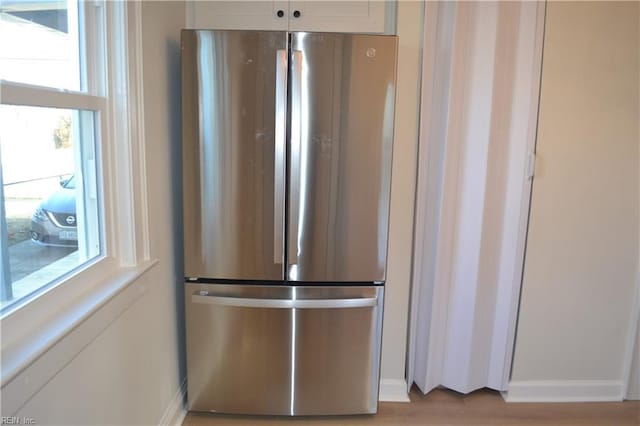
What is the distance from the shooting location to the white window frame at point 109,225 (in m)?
1.14

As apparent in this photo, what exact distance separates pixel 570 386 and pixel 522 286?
626 millimetres

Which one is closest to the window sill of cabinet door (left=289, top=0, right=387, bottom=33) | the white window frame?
the white window frame

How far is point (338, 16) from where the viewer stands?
218cm

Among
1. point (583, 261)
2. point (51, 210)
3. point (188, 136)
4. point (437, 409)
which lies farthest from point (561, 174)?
point (51, 210)

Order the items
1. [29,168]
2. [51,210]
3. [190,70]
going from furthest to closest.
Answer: [190,70]
[51,210]
[29,168]

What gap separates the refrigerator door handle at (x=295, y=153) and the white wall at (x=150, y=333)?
545 millimetres

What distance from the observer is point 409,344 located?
2.39 metres

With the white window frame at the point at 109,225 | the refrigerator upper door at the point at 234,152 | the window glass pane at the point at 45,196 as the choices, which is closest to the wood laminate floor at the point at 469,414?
the refrigerator upper door at the point at 234,152

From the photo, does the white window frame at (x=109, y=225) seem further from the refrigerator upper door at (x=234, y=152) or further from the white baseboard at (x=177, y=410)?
the white baseboard at (x=177, y=410)

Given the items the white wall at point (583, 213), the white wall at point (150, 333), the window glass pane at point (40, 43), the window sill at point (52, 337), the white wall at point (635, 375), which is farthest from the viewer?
the white wall at point (635, 375)

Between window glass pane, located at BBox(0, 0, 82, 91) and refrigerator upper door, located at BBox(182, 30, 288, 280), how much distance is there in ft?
1.73

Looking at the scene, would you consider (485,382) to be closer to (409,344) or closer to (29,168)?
(409,344)

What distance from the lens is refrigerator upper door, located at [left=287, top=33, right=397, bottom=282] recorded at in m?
1.88

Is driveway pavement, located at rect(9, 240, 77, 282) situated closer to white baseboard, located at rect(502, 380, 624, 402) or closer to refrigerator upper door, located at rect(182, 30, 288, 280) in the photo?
refrigerator upper door, located at rect(182, 30, 288, 280)
